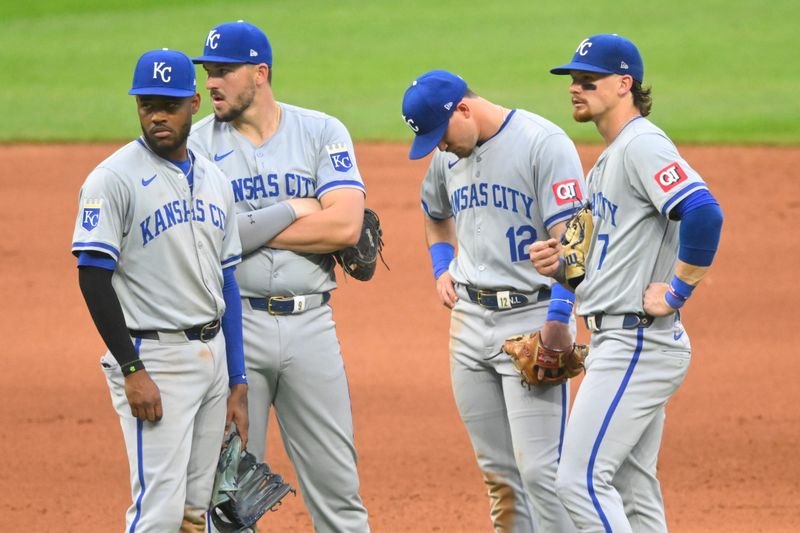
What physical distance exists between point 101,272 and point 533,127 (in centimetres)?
180

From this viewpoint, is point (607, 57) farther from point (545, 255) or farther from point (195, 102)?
point (195, 102)

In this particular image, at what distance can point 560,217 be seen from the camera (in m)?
4.82

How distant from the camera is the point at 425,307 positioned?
33.3 feet

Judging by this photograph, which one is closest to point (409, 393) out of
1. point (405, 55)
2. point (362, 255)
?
point (362, 255)

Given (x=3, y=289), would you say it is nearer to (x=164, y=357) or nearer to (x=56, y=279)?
(x=56, y=279)

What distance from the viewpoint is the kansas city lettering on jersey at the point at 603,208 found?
4.44 m

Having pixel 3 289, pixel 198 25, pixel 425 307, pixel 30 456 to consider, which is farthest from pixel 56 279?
pixel 198 25

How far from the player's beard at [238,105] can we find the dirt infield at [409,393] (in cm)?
213

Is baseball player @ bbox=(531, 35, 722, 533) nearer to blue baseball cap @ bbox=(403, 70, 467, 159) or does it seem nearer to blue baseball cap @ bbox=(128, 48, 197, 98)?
blue baseball cap @ bbox=(403, 70, 467, 159)

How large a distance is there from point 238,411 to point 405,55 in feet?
57.7

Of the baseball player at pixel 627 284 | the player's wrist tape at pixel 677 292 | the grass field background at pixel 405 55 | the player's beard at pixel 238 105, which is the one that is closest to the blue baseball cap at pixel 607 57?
the baseball player at pixel 627 284

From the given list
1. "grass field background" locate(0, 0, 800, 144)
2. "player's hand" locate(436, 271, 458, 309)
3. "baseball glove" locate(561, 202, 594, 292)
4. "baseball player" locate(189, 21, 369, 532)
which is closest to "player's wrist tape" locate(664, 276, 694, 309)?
"baseball glove" locate(561, 202, 594, 292)

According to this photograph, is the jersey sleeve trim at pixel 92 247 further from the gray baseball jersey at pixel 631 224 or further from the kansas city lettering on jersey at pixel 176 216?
the gray baseball jersey at pixel 631 224

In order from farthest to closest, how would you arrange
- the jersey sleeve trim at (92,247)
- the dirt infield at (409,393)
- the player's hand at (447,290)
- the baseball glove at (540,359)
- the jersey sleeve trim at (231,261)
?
the dirt infield at (409,393)
the player's hand at (447,290)
the baseball glove at (540,359)
the jersey sleeve trim at (231,261)
the jersey sleeve trim at (92,247)
